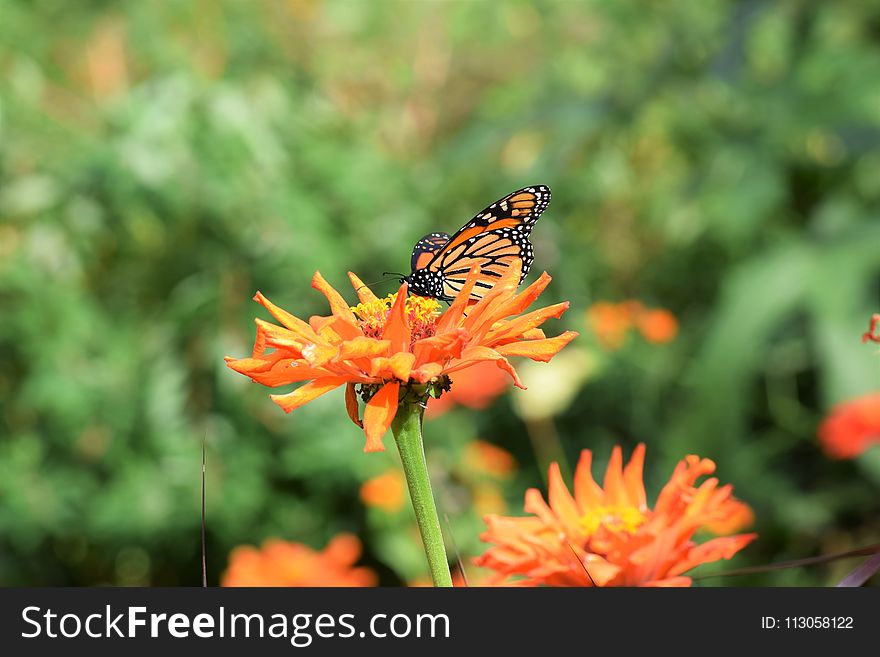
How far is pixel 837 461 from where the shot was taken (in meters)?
1.93

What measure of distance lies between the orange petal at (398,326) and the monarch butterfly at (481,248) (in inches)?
6.8

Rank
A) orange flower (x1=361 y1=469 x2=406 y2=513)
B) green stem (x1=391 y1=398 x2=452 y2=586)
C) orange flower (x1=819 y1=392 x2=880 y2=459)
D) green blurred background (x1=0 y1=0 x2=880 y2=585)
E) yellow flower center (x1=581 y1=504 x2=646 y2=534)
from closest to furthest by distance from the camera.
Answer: green stem (x1=391 y1=398 x2=452 y2=586) < yellow flower center (x1=581 y1=504 x2=646 y2=534) < orange flower (x1=819 y1=392 x2=880 y2=459) < orange flower (x1=361 y1=469 x2=406 y2=513) < green blurred background (x1=0 y1=0 x2=880 y2=585)

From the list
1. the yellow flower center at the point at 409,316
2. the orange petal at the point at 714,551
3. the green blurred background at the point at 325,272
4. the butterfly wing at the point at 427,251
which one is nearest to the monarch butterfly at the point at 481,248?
the butterfly wing at the point at 427,251

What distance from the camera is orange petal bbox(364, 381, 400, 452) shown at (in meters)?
0.36

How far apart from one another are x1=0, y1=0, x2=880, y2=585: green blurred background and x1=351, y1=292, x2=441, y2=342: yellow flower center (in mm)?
938

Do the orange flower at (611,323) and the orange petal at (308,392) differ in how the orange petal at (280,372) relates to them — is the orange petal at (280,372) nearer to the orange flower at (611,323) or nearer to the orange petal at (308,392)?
the orange petal at (308,392)

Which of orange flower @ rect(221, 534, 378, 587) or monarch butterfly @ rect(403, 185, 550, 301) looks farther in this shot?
orange flower @ rect(221, 534, 378, 587)

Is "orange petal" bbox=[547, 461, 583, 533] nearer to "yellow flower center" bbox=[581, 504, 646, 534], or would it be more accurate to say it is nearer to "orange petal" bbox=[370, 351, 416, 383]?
A: "yellow flower center" bbox=[581, 504, 646, 534]

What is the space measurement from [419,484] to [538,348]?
79mm

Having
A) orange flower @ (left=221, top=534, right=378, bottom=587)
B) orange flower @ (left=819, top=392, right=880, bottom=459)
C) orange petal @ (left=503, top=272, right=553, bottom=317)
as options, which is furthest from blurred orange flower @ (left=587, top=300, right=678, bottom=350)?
orange petal @ (left=503, top=272, right=553, bottom=317)

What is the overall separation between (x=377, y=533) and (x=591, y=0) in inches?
65.1

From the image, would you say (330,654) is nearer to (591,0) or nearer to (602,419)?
(602,419)

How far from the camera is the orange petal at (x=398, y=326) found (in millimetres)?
396

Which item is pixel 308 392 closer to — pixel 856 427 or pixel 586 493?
pixel 586 493
